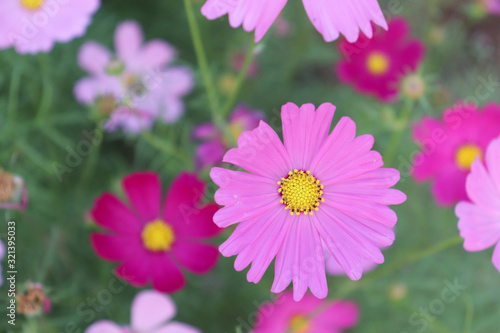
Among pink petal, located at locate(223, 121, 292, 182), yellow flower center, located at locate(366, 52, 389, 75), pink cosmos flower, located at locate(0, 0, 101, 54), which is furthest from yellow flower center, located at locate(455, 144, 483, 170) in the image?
pink cosmos flower, located at locate(0, 0, 101, 54)

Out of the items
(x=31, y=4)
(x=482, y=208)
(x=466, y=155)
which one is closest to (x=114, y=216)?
(x=31, y=4)

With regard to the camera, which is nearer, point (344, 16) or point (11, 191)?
point (344, 16)

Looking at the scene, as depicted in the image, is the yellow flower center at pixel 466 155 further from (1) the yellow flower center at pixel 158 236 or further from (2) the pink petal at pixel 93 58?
(2) the pink petal at pixel 93 58

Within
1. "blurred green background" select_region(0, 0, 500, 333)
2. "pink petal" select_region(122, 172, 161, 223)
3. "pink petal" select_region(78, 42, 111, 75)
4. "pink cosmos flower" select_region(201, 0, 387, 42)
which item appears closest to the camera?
"pink cosmos flower" select_region(201, 0, 387, 42)

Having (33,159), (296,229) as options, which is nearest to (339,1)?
(296,229)

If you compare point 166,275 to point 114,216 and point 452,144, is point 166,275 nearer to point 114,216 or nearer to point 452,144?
point 114,216

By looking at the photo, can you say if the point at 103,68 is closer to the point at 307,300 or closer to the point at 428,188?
the point at 307,300

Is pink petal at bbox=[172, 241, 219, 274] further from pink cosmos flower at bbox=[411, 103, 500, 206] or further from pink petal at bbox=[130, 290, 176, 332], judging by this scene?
pink cosmos flower at bbox=[411, 103, 500, 206]
